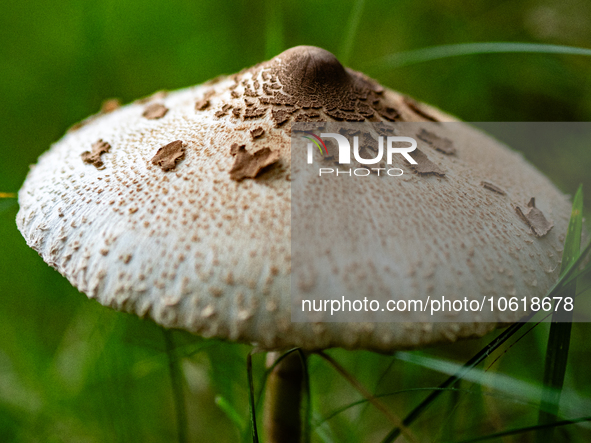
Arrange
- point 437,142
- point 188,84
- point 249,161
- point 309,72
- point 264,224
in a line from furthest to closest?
point 188,84 → point 437,142 → point 309,72 → point 249,161 → point 264,224

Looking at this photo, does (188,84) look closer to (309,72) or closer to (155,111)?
(155,111)

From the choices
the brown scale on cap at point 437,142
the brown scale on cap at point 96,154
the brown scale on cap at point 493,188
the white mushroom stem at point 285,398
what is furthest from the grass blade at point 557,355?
the brown scale on cap at point 96,154

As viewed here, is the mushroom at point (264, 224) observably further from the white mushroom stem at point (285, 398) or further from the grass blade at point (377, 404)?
the white mushroom stem at point (285, 398)

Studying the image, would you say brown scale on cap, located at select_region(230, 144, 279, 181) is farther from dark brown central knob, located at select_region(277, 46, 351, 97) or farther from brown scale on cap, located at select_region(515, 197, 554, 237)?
brown scale on cap, located at select_region(515, 197, 554, 237)

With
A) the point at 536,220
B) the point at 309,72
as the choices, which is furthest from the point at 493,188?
the point at 309,72

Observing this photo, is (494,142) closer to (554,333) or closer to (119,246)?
(554,333)
